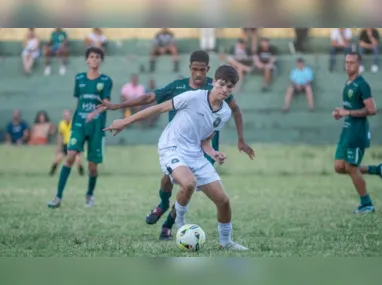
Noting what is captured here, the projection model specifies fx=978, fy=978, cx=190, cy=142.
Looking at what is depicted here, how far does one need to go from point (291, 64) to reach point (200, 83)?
16220mm

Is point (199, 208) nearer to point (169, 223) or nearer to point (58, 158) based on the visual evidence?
point (169, 223)

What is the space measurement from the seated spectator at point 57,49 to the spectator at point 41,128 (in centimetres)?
214

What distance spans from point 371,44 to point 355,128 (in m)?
12.2

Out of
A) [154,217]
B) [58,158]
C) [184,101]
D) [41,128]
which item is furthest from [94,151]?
[41,128]

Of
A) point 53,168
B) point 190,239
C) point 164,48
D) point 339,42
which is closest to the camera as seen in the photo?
point 190,239

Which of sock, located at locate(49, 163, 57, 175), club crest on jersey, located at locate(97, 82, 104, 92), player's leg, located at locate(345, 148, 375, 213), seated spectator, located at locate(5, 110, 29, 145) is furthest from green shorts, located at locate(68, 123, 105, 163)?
seated spectator, located at locate(5, 110, 29, 145)

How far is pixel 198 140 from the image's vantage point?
9758 mm

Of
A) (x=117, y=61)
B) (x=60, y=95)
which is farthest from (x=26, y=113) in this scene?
(x=117, y=61)

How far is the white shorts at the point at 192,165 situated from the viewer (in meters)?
9.52

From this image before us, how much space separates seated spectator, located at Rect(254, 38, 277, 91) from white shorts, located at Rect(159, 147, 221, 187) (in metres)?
16.9

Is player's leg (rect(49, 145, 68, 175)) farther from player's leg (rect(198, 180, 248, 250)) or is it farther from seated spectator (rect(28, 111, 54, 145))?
player's leg (rect(198, 180, 248, 250))

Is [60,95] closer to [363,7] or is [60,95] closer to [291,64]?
[291,64]

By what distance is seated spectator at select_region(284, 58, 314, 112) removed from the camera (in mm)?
25906

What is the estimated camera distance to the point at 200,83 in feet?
34.9
